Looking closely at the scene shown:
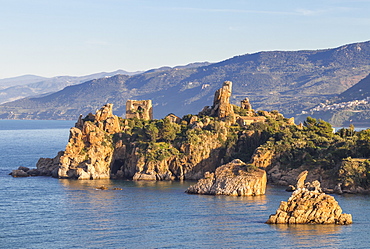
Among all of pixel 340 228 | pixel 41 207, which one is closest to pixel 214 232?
pixel 340 228

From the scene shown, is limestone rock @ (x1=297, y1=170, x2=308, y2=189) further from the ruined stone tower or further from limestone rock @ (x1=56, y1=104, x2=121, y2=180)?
the ruined stone tower

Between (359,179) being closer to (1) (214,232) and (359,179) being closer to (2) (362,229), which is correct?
(2) (362,229)

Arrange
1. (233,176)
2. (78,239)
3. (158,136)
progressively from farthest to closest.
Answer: (158,136) → (233,176) → (78,239)

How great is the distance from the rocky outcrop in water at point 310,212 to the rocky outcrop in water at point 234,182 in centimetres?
2170

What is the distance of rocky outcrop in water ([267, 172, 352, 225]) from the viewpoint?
73688 mm

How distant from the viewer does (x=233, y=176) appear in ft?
321

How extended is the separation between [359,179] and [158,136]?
3605 cm

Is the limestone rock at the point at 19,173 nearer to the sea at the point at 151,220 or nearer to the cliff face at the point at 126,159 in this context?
the cliff face at the point at 126,159

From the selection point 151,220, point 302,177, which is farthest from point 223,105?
point 151,220

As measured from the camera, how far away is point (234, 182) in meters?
96.8

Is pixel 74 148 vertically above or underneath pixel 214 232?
above

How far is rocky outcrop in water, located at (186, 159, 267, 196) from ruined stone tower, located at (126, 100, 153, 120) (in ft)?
134

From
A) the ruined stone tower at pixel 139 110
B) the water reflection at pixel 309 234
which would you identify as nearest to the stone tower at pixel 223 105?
the ruined stone tower at pixel 139 110

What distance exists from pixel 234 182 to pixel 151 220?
69.9 ft
